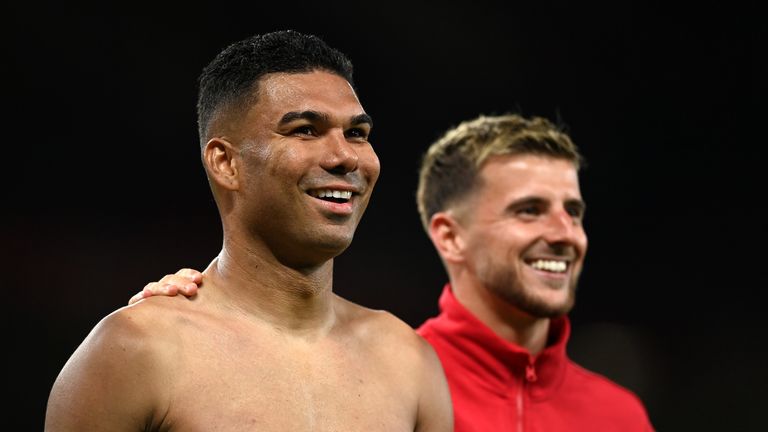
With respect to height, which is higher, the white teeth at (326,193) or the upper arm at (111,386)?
the white teeth at (326,193)

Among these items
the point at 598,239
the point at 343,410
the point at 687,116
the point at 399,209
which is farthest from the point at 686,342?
the point at 343,410

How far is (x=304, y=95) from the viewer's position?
5.74 feet

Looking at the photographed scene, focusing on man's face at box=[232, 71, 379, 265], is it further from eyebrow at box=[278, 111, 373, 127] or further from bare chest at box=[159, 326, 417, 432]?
bare chest at box=[159, 326, 417, 432]

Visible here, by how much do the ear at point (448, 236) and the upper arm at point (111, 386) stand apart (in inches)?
55.9

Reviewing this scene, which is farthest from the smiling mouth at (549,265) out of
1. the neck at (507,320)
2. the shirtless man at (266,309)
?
the shirtless man at (266,309)

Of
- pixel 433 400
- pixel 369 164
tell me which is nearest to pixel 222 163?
pixel 369 164

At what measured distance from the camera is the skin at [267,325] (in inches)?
62.0

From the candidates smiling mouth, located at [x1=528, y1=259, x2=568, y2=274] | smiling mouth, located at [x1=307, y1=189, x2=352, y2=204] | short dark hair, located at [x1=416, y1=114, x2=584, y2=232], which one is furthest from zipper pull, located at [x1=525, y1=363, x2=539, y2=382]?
smiling mouth, located at [x1=307, y1=189, x2=352, y2=204]

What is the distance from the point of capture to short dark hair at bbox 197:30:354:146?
1772 millimetres

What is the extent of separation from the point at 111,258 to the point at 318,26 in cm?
158

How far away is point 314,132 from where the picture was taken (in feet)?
5.74

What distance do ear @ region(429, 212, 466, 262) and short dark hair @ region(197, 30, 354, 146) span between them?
3.59 ft

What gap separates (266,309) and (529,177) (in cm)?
122

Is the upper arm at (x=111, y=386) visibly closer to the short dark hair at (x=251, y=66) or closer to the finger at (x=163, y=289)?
the finger at (x=163, y=289)
